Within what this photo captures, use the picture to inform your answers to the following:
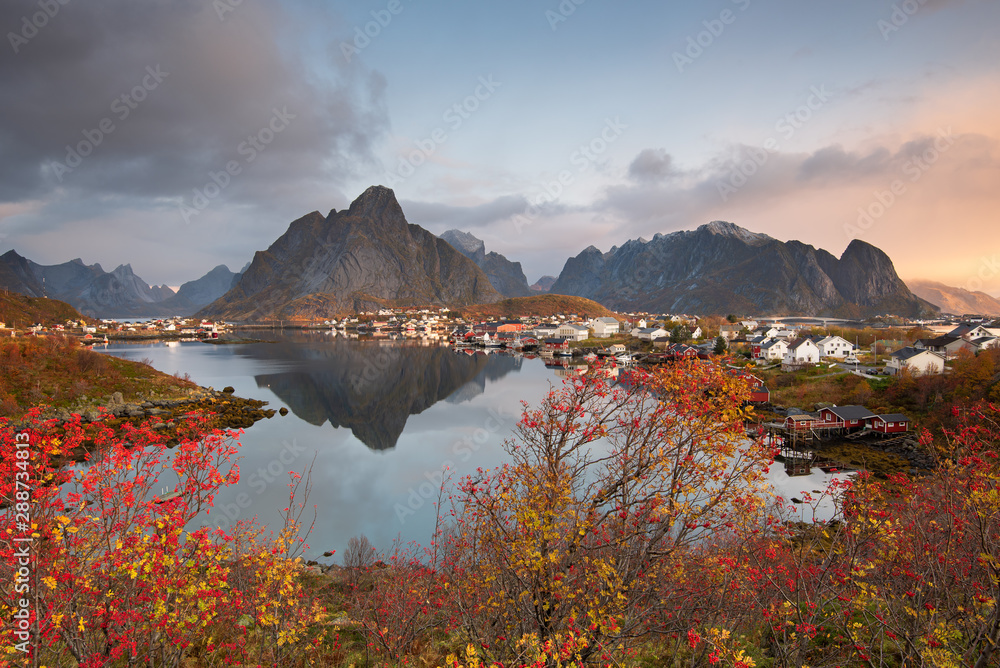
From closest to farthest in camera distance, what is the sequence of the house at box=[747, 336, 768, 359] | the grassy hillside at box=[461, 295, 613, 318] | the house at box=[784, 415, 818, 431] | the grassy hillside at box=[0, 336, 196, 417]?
1. the grassy hillside at box=[0, 336, 196, 417]
2. the house at box=[784, 415, 818, 431]
3. the house at box=[747, 336, 768, 359]
4. the grassy hillside at box=[461, 295, 613, 318]

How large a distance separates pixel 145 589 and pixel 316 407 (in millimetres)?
34475

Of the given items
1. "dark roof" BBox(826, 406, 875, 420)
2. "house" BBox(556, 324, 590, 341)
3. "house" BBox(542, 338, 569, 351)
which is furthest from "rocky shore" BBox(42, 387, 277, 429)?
"house" BBox(556, 324, 590, 341)

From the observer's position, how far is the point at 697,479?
480 cm

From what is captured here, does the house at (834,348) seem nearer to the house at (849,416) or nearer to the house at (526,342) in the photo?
the house at (849,416)

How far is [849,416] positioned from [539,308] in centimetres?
13784

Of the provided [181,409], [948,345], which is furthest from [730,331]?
[181,409]

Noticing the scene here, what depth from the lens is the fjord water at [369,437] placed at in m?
17.1

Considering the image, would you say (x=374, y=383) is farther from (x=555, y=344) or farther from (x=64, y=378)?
(x=555, y=344)

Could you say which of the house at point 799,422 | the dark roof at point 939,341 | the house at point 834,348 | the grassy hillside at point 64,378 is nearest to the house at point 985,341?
the dark roof at point 939,341

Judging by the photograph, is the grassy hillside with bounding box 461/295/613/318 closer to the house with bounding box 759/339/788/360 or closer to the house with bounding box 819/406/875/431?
the house with bounding box 759/339/788/360

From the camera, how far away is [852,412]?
2872cm
